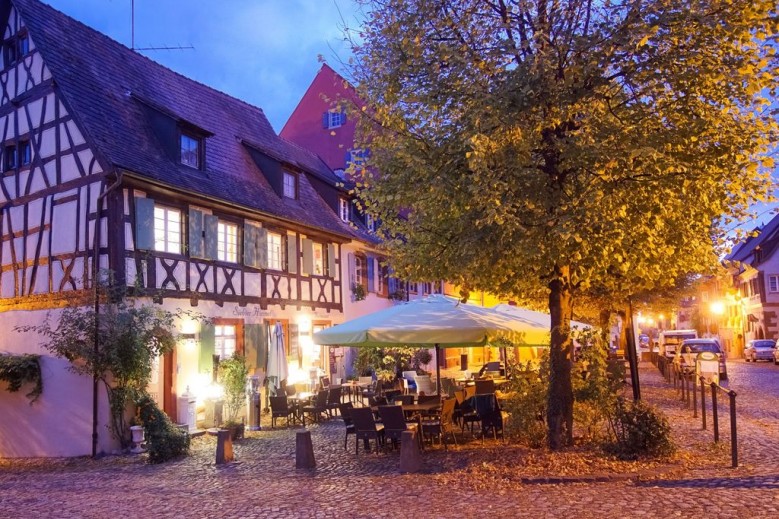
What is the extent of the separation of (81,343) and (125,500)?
5.58m

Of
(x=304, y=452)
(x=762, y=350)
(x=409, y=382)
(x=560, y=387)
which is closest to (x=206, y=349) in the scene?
(x=409, y=382)

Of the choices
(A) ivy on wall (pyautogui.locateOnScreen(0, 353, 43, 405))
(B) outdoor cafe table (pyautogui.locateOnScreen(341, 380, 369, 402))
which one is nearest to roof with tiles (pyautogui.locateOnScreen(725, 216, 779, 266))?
(B) outdoor cafe table (pyautogui.locateOnScreen(341, 380, 369, 402))

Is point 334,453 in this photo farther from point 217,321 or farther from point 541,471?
point 217,321

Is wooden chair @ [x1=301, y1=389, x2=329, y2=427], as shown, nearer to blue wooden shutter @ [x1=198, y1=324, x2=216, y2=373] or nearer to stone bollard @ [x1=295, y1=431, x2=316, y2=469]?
blue wooden shutter @ [x1=198, y1=324, x2=216, y2=373]

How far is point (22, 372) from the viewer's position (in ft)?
49.0

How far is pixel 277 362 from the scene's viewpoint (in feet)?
56.5

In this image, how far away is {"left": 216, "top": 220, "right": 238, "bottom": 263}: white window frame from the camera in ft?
57.9

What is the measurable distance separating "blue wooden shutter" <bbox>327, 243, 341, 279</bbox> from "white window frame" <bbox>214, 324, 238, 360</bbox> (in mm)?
5331

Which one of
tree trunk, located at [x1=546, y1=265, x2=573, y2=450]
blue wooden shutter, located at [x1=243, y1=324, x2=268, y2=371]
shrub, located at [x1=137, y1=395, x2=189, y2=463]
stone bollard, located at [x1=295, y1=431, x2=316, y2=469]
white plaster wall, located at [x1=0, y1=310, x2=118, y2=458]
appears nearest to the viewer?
tree trunk, located at [x1=546, y1=265, x2=573, y2=450]

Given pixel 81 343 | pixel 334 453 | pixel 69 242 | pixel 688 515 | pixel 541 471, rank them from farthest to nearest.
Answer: pixel 69 242 < pixel 81 343 < pixel 334 453 < pixel 541 471 < pixel 688 515

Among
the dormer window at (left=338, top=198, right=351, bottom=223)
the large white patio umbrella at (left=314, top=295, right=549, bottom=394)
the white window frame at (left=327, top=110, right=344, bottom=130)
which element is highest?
the white window frame at (left=327, top=110, right=344, bottom=130)

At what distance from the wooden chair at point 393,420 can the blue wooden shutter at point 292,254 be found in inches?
407

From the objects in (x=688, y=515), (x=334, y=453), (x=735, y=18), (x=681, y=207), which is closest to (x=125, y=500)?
(x=334, y=453)

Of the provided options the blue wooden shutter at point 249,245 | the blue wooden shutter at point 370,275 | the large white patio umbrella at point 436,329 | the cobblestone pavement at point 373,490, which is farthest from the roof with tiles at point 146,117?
the cobblestone pavement at point 373,490
